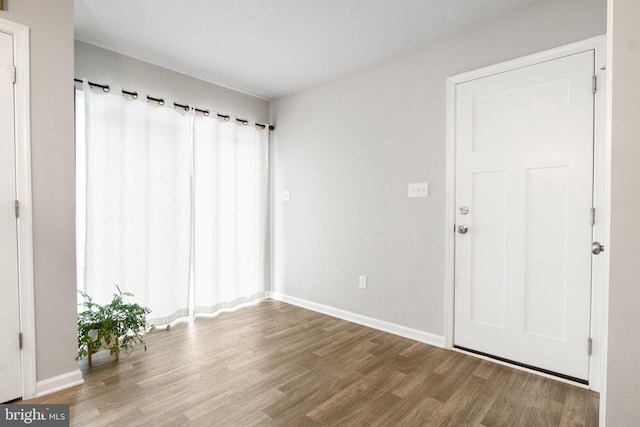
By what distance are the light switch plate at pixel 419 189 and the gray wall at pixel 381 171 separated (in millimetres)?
45

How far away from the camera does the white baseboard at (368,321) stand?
8.95 feet

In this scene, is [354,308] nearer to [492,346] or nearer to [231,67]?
[492,346]

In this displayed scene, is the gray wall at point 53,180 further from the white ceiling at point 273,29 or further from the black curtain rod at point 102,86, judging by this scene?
the black curtain rod at point 102,86

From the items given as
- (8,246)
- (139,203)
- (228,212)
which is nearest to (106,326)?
(8,246)

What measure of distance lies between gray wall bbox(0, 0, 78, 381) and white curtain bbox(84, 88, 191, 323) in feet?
2.38

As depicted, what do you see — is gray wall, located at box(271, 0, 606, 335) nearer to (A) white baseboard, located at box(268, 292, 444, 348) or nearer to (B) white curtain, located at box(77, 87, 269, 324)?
(A) white baseboard, located at box(268, 292, 444, 348)

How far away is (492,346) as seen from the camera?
2406 millimetres

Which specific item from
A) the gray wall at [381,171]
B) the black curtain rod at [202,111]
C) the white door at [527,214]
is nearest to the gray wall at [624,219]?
the white door at [527,214]

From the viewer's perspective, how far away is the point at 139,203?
2975 millimetres

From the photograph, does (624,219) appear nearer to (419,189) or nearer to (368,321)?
(419,189)

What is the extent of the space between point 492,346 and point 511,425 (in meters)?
0.82

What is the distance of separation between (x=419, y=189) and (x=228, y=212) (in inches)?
86.9

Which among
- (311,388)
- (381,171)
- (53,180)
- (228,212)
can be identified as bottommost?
(311,388)

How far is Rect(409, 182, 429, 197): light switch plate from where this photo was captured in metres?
2.76
